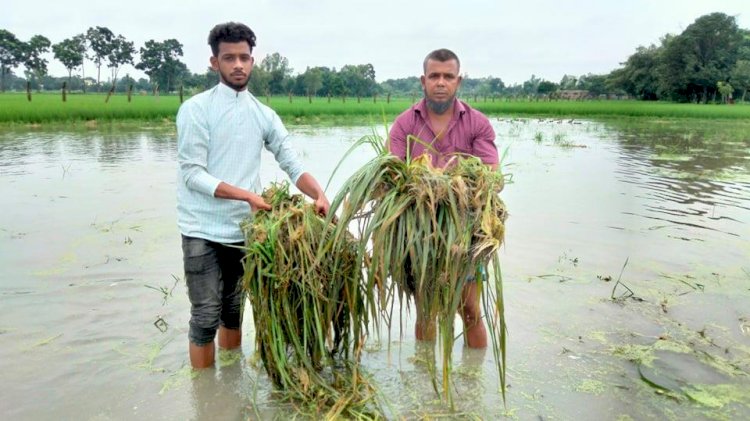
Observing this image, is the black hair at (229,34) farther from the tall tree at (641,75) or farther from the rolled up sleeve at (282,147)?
the tall tree at (641,75)

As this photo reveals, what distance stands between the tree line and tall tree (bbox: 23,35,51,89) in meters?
0.10

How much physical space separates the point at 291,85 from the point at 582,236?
52092mm

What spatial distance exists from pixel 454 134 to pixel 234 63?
1.12 m

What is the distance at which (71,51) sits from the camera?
2501 inches

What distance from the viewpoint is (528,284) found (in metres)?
4.12

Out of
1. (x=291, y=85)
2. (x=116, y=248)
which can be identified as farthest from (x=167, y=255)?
(x=291, y=85)

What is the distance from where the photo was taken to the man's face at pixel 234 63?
2.38 metres

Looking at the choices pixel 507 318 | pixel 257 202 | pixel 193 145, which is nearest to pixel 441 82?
pixel 257 202

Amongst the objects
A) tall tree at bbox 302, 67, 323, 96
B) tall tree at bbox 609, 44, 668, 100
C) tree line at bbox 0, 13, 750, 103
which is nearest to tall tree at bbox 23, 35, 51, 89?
tree line at bbox 0, 13, 750, 103

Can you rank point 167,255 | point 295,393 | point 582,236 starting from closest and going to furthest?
point 295,393 → point 167,255 → point 582,236

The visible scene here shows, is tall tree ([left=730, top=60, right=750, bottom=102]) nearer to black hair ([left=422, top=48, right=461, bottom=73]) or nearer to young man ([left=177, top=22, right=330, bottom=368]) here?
black hair ([left=422, top=48, right=461, bottom=73])

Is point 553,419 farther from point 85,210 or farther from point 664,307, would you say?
point 85,210

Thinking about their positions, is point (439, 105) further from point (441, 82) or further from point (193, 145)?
point (193, 145)

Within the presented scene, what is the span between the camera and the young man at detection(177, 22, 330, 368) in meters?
2.35
